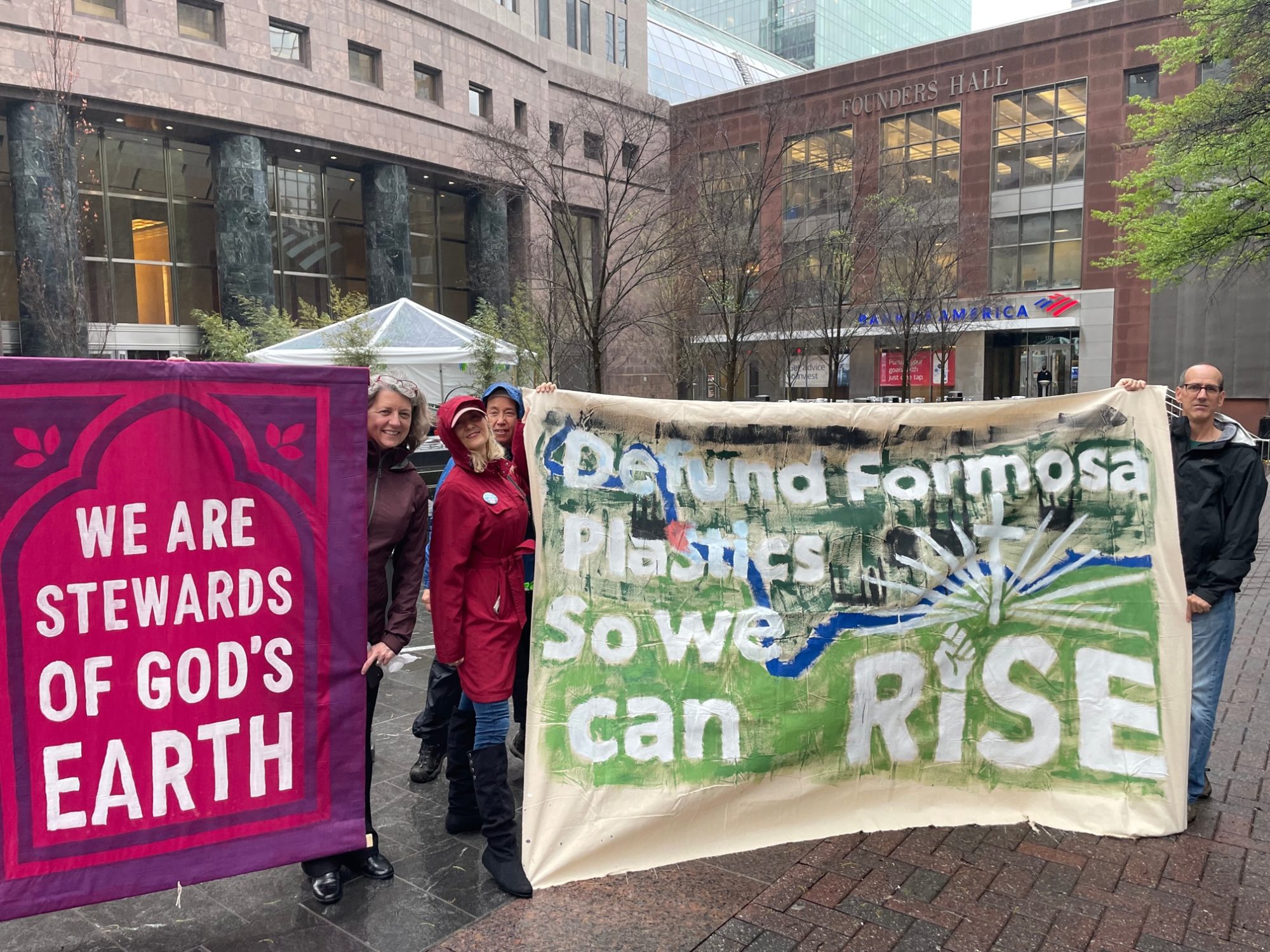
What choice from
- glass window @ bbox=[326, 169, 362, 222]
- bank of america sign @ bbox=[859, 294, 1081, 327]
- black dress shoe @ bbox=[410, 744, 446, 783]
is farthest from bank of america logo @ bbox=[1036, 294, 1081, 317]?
black dress shoe @ bbox=[410, 744, 446, 783]

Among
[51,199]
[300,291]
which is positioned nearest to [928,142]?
[300,291]

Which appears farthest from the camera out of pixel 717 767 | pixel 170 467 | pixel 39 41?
pixel 39 41

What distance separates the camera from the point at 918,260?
25.8m

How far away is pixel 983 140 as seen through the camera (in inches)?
1481

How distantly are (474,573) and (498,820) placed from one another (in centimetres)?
93

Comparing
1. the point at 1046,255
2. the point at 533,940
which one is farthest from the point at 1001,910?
the point at 1046,255

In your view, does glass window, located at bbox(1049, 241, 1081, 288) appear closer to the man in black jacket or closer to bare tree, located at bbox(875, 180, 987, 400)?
bare tree, located at bbox(875, 180, 987, 400)

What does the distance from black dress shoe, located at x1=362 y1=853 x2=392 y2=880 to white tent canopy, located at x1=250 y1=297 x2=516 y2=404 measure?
10.1 metres

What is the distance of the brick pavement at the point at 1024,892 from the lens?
3062mm

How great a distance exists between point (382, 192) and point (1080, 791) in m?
32.8

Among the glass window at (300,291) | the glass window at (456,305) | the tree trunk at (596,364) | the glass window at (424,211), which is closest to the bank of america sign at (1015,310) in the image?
the tree trunk at (596,364)

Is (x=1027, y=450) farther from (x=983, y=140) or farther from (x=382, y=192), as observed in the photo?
(x=983, y=140)

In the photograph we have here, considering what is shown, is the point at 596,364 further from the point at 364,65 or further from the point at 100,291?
the point at 364,65

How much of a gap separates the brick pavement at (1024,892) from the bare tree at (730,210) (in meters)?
14.6
